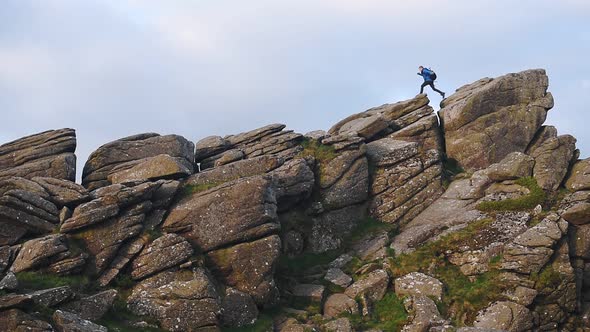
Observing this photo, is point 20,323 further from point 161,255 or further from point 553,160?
point 553,160

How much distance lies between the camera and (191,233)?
41719 millimetres

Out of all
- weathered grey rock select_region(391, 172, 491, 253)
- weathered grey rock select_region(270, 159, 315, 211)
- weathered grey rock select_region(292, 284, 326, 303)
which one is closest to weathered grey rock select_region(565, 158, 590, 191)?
weathered grey rock select_region(391, 172, 491, 253)

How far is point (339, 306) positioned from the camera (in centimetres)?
4144

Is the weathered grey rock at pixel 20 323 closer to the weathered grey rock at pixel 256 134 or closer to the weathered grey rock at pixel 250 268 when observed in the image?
the weathered grey rock at pixel 250 268

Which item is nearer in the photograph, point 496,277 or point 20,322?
point 20,322

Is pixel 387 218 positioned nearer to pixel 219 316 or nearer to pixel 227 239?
pixel 227 239

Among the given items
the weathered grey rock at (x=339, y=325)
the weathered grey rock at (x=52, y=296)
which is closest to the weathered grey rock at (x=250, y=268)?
the weathered grey rock at (x=339, y=325)

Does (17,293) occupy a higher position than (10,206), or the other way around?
(10,206)

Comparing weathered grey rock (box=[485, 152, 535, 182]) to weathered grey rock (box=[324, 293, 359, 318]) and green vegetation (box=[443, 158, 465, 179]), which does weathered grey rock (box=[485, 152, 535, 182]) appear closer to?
green vegetation (box=[443, 158, 465, 179])

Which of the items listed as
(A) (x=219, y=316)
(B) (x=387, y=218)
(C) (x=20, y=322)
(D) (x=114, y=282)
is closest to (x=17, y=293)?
(C) (x=20, y=322)

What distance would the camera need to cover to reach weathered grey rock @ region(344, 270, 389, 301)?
1673 inches

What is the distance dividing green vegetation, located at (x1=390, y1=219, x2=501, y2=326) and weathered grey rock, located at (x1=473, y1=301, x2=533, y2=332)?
58cm

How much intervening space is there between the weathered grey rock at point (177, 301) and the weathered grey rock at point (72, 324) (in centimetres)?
387

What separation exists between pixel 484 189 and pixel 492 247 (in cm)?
751
